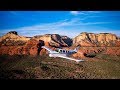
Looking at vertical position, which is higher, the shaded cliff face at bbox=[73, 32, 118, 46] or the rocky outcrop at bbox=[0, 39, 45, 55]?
the shaded cliff face at bbox=[73, 32, 118, 46]

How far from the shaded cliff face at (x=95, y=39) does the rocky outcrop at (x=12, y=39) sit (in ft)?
4.40

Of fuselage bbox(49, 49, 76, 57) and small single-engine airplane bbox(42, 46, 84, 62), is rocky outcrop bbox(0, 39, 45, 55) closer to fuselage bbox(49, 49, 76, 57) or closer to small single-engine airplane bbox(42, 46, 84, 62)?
small single-engine airplane bbox(42, 46, 84, 62)

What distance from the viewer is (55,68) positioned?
235 inches

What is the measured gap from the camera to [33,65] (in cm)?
596

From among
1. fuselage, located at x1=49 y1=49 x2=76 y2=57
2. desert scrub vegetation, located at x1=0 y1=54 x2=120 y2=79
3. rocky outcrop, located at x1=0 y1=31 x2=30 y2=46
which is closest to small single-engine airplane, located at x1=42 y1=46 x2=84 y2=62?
fuselage, located at x1=49 y1=49 x2=76 y2=57

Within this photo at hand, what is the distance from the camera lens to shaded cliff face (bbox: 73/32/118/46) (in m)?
5.95

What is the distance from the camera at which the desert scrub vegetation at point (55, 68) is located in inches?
230

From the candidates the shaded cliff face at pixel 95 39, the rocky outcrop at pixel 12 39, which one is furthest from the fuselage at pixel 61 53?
the rocky outcrop at pixel 12 39

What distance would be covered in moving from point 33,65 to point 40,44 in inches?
23.0

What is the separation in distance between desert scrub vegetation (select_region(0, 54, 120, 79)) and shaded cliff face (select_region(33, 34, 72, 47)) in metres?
0.39

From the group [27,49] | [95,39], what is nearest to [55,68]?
[27,49]

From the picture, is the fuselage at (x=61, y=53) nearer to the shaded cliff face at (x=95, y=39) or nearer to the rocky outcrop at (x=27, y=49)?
the shaded cliff face at (x=95, y=39)
